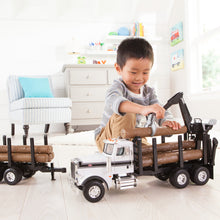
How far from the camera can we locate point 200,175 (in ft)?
3.64

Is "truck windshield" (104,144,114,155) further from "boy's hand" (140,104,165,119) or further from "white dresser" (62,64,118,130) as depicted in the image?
"white dresser" (62,64,118,130)

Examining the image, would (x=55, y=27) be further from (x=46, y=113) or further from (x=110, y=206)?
(x=110, y=206)

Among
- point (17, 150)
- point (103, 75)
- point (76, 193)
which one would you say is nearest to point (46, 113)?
point (103, 75)

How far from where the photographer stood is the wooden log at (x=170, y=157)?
1055 mm

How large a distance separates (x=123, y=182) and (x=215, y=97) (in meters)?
2.99

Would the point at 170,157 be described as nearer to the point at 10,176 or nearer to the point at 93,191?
the point at 93,191

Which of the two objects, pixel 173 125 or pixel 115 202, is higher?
pixel 173 125

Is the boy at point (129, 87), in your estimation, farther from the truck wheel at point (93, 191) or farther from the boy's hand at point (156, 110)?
the truck wheel at point (93, 191)

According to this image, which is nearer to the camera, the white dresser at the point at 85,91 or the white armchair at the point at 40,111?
the white armchair at the point at 40,111

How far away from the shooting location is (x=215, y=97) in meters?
3.64

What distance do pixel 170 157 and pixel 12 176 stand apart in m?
0.68

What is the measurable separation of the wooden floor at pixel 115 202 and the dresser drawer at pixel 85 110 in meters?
2.75

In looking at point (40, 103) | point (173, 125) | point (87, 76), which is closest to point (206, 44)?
point (87, 76)

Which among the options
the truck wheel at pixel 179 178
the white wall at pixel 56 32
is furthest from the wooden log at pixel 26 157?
the white wall at pixel 56 32
